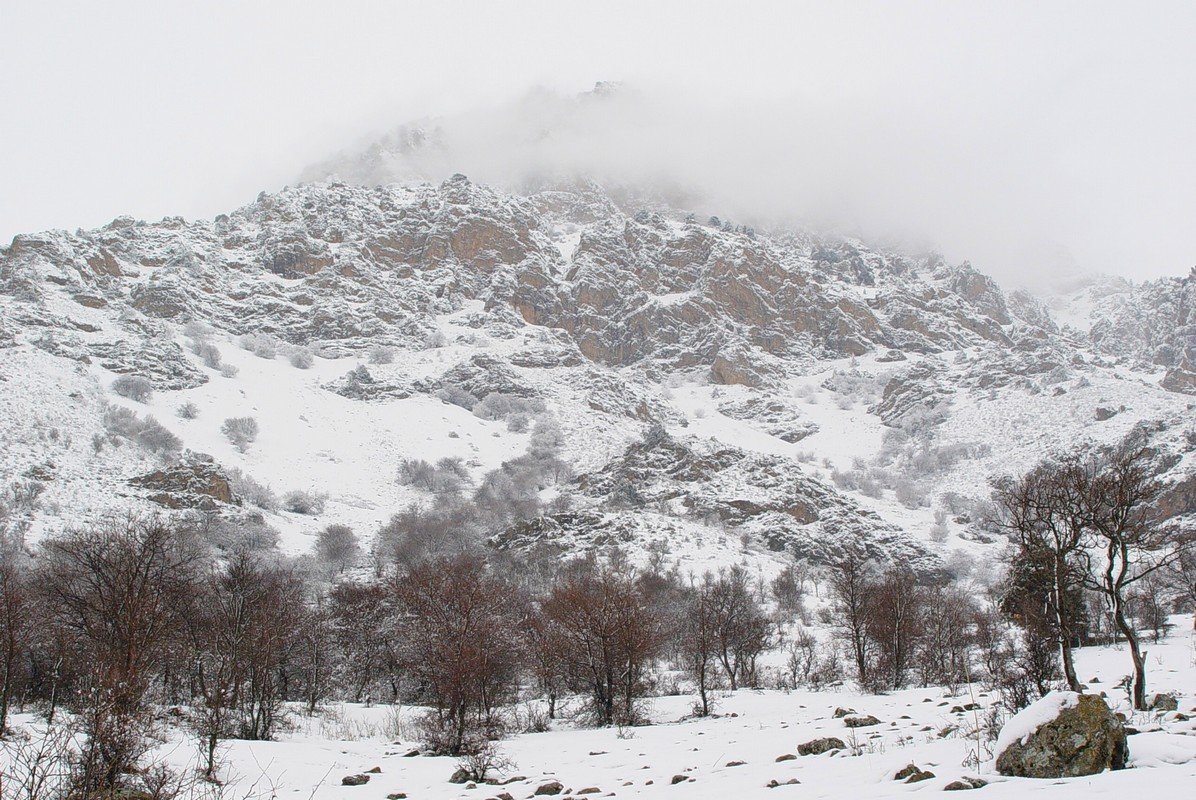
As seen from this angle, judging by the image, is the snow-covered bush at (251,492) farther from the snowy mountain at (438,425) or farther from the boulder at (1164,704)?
the boulder at (1164,704)

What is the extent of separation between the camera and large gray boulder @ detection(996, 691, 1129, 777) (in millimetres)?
8984

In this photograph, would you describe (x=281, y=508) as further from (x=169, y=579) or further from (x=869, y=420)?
(x=869, y=420)

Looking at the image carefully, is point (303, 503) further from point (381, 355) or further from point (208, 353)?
point (381, 355)

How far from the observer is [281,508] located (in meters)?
96.9

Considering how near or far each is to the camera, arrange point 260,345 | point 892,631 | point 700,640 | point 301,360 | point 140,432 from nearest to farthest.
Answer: point 700,640
point 892,631
point 140,432
point 301,360
point 260,345

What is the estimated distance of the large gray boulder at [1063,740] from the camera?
8.98 meters

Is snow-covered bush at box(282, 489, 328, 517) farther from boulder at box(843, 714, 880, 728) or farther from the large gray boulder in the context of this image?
the large gray boulder

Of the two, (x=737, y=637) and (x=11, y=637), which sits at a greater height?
(x=11, y=637)

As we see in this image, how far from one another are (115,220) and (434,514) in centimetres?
15519

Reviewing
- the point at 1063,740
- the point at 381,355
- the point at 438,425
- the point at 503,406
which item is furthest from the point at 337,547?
the point at 381,355

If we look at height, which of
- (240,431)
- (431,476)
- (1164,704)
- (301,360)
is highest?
(301,360)

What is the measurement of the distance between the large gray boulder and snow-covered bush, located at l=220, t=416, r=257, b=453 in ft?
379

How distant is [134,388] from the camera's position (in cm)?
11412

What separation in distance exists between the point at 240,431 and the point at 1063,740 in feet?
397
